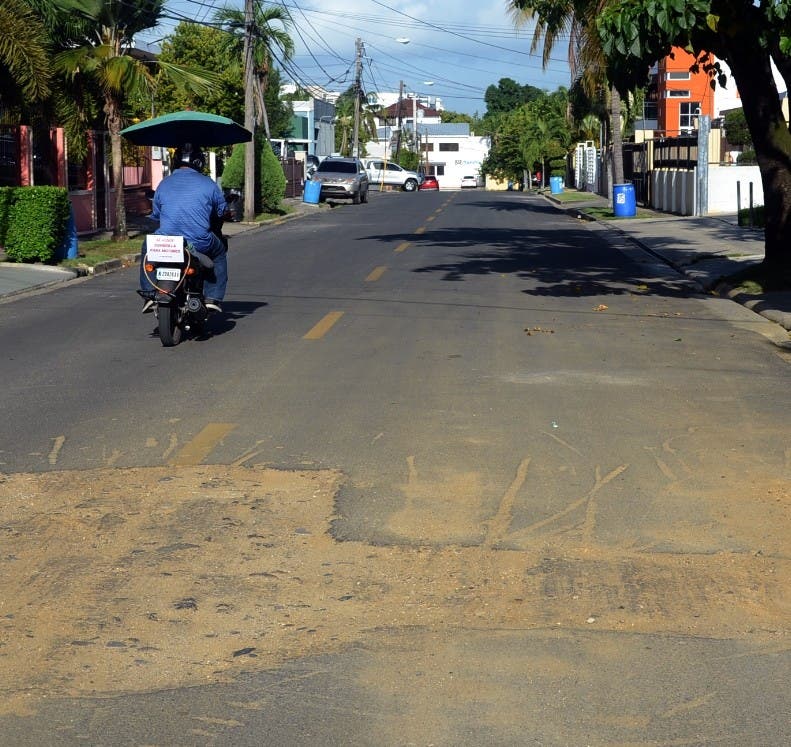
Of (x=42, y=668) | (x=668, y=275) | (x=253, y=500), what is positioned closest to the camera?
(x=42, y=668)

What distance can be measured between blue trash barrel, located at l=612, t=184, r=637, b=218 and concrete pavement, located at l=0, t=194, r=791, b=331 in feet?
2.89

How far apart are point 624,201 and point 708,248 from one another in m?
14.0

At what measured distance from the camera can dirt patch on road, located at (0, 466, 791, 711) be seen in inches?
183

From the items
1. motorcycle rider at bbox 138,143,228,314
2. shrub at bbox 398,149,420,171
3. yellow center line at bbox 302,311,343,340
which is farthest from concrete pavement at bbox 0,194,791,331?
shrub at bbox 398,149,420,171

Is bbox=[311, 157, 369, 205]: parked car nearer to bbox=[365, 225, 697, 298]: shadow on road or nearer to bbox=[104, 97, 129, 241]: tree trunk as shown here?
bbox=[365, 225, 697, 298]: shadow on road

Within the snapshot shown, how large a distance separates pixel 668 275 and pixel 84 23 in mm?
12248

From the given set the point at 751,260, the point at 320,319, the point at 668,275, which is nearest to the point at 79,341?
the point at 320,319

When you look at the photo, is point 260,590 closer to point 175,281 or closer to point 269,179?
point 175,281

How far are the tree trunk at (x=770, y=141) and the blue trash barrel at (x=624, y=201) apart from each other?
67.6ft

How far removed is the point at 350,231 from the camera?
3250cm

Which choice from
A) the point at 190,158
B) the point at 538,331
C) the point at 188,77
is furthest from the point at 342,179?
the point at 190,158

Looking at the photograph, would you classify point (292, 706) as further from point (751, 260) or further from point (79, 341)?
point (751, 260)

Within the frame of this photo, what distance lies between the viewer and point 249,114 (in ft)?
124

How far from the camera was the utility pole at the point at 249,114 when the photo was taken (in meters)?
37.6
